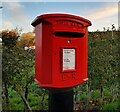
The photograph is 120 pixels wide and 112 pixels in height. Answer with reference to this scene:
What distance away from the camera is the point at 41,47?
6.77 feet

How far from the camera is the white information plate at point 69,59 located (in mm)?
2102

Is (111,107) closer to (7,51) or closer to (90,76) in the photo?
(90,76)

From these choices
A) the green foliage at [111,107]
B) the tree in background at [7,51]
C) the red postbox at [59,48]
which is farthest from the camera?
the green foliage at [111,107]

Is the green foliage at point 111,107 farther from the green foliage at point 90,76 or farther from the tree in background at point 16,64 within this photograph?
the tree in background at point 16,64

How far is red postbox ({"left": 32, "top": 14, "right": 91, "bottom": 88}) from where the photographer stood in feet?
6.61

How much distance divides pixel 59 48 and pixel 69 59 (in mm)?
164

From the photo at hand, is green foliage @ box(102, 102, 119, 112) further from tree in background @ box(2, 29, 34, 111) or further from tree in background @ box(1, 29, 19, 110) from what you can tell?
tree in background @ box(1, 29, 19, 110)

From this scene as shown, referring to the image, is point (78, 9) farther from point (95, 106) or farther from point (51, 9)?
point (95, 106)

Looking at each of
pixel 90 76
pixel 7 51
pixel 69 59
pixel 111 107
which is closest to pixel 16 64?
pixel 7 51

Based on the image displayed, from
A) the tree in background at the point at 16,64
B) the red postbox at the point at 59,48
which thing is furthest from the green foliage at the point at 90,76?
the red postbox at the point at 59,48

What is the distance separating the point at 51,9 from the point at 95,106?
1.53 m

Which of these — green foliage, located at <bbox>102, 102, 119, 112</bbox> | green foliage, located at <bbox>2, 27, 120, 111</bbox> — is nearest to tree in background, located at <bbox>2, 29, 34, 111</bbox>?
green foliage, located at <bbox>2, 27, 120, 111</bbox>

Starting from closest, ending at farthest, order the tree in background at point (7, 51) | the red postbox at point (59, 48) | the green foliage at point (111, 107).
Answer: the red postbox at point (59, 48) → the tree in background at point (7, 51) → the green foliage at point (111, 107)

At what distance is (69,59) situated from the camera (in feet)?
7.07
